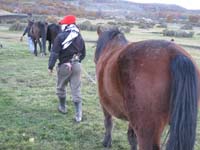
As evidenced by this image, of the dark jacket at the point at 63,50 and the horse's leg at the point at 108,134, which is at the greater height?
the dark jacket at the point at 63,50

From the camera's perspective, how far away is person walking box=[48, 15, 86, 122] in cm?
629

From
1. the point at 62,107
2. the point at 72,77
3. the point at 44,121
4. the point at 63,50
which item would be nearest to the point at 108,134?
the point at 72,77

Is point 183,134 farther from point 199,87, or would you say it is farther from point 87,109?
point 87,109

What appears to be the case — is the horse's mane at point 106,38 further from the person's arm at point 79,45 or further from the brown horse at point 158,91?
the brown horse at point 158,91

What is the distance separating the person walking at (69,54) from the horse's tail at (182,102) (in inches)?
117

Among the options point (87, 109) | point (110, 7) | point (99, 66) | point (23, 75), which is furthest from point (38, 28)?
point (110, 7)

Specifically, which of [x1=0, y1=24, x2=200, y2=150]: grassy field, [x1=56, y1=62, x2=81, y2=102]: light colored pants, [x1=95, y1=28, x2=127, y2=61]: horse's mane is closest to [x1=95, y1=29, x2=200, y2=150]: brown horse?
[x1=95, y1=28, x2=127, y2=61]: horse's mane

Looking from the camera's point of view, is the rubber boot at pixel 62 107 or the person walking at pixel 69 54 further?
the rubber boot at pixel 62 107

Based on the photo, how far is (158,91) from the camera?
3668 millimetres

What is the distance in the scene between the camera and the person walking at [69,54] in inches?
248

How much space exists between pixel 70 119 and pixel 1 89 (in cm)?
302

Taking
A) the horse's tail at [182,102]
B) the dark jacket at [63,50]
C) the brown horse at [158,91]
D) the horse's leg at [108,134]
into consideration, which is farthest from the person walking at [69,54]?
the horse's tail at [182,102]

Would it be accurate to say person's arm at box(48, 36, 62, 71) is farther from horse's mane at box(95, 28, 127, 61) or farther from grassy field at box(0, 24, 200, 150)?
grassy field at box(0, 24, 200, 150)

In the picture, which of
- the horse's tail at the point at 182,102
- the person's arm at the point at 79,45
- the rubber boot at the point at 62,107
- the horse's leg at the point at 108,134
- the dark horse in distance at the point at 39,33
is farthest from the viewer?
the dark horse in distance at the point at 39,33
